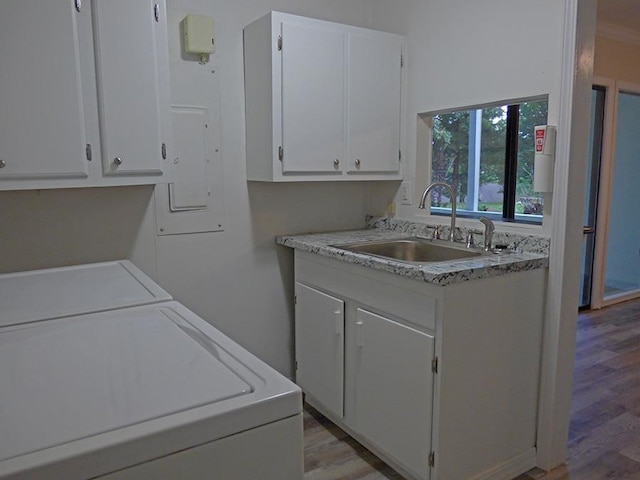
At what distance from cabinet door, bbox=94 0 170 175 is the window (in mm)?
1930

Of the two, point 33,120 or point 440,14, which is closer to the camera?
point 33,120

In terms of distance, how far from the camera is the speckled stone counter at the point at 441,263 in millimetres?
1850

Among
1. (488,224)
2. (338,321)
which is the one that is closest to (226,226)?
(338,321)

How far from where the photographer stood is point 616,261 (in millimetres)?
4984

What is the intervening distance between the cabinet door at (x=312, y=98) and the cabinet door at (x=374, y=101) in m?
0.07

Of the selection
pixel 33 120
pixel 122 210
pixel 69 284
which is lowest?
pixel 69 284

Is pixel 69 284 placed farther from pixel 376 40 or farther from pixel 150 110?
pixel 376 40

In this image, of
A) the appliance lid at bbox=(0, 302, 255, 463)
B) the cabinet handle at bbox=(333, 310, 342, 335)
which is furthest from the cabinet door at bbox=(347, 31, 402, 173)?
the appliance lid at bbox=(0, 302, 255, 463)

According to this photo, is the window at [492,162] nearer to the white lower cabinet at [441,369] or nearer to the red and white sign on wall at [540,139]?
the red and white sign on wall at [540,139]

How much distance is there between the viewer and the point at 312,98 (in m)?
2.58

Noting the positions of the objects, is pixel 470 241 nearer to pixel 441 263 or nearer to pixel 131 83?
pixel 441 263

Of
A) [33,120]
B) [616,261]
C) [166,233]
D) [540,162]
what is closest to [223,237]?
[166,233]

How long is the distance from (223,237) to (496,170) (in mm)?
2137

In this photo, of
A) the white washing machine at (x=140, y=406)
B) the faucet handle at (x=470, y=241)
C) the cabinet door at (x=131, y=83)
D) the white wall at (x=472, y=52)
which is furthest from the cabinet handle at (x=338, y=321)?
the white washing machine at (x=140, y=406)
